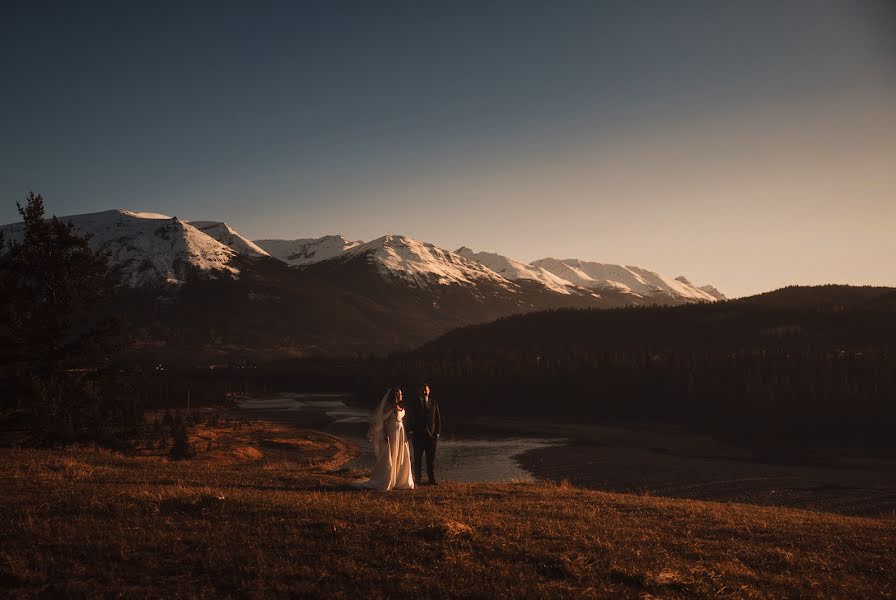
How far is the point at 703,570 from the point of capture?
12945 mm

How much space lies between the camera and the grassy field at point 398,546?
11367 millimetres

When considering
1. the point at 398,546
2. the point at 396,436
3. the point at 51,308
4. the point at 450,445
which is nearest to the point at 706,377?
the point at 450,445

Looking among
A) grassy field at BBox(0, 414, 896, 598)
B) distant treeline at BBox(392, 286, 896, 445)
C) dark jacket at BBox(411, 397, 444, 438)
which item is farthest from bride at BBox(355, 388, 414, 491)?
distant treeline at BBox(392, 286, 896, 445)

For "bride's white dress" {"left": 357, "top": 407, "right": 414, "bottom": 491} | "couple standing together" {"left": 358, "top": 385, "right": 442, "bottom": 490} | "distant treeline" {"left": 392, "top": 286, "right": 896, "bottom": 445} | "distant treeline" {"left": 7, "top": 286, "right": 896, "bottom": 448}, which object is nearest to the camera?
"bride's white dress" {"left": 357, "top": 407, "right": 414, "bottom": 491}

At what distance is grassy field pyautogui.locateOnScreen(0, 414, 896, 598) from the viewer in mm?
11367

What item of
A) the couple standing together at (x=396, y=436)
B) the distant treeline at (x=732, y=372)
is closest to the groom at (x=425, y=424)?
the couple standing together at (x=396, y=436)

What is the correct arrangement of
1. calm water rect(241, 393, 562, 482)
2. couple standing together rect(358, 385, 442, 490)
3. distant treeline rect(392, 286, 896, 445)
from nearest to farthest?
1. couple standing together rect(358, 385, 442, 490)
2. calm water rect(241, 393, 562, 482)
3. distant treeline rect(392, 286, 896, 445)

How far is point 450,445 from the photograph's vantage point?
84625 mm

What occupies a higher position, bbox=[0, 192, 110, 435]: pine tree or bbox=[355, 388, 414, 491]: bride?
bbox=[0, 192, 110, 435]: pine tree

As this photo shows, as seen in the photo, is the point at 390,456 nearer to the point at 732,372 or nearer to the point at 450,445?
the point at 450,445

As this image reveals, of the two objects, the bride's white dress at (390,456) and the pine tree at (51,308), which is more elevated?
the pine tree at (51,308)

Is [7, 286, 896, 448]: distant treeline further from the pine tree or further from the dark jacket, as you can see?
the dark jacket

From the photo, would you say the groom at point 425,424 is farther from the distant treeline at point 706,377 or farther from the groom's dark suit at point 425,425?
the distant treeline at point 706,377

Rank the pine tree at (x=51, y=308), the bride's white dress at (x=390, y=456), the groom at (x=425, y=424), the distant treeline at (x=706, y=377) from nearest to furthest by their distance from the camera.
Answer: the bride's white dress at (x=390, y=456), the groom at (x=425, y=424), the pine tree at (x=51, y=308), the distant treeline at (x=706, y=377)
